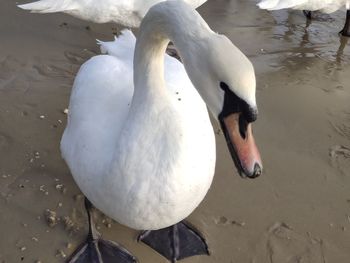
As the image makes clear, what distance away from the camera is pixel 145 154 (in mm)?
2230

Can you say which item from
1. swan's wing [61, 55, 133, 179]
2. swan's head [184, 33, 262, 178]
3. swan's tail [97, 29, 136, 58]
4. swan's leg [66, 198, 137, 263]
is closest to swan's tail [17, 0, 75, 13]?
swan's tail [97, 29, 136, 58]

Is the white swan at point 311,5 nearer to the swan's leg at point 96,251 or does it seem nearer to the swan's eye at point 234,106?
the swan's leg at point 96,251

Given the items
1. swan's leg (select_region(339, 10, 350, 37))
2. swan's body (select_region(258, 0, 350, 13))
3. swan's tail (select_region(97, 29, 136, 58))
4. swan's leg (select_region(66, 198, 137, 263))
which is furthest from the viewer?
swan's leg (select_region(339, 10, 350, 37))

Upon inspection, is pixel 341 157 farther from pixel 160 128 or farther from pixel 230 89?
pixel 230 89

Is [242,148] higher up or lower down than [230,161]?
higher up

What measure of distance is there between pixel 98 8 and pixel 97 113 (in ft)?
6.80

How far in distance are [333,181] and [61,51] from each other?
8.69 ft

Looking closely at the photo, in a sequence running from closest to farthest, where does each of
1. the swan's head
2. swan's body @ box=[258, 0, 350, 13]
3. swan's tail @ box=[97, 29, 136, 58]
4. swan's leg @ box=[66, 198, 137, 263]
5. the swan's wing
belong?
the swan's head, the swan's wing, swan's leg @ box=[66, 198, 137, 263], swan's tail @ box=[97, 29, 136, 58], swan's body @ box=[258, 0, 350, 13]

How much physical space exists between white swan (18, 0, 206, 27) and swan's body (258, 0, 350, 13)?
1.35 m

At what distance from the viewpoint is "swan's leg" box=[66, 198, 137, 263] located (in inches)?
113

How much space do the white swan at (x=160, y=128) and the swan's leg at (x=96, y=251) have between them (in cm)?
45

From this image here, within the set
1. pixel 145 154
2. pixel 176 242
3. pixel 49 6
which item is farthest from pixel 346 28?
pixel 145 154

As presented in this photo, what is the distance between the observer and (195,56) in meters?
1.78

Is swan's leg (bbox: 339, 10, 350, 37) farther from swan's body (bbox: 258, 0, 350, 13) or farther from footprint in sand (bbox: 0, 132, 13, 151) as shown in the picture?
footprint in sand (bbox: 0, 132, 13, 151)
